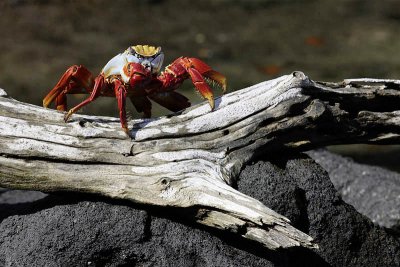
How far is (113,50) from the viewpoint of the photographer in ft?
26.4

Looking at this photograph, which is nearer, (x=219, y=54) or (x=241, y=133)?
(x=241, y=133)

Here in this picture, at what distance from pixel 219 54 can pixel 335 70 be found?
1123mm

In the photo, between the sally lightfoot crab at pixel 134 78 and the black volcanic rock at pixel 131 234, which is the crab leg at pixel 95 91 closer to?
the sally lightfoot crab at pixel 134 78

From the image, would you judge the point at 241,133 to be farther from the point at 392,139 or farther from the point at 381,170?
the point at 381,170

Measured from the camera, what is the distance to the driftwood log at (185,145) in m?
3.36

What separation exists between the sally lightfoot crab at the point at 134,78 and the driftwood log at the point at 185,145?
0.36ft

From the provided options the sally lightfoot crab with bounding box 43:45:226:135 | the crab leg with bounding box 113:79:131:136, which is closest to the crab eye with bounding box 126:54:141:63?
the sally lightfoot crab with bounding box 43:45:226:135

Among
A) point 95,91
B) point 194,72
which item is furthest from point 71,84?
point 194,72

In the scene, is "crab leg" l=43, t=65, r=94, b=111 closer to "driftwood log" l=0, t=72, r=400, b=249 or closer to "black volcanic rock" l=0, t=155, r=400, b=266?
"driftwood log" l=0, t=72, r=400, b=249

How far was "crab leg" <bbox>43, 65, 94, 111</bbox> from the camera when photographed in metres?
3.65

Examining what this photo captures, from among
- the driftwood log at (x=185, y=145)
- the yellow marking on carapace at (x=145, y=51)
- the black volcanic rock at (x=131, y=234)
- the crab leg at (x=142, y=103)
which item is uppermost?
the yellow marking on carapace at (x=145, y=51)

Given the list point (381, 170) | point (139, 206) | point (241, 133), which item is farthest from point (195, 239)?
point (381, 170)

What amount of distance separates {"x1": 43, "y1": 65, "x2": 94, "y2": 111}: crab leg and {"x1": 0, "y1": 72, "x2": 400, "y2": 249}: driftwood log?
0.49 ft

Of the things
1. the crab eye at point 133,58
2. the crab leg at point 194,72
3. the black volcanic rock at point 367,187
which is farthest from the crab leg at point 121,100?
the black volcanic rock at point 367,187
